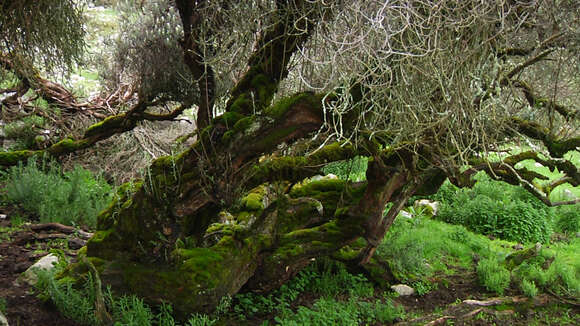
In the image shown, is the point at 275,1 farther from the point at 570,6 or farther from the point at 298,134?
the point at 570,6

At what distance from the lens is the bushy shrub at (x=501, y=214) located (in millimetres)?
9305

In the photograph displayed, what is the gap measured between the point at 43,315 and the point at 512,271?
248 inches

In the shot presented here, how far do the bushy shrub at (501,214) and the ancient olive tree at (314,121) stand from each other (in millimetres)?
4138

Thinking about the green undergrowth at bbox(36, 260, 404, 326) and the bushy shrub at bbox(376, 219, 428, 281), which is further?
the bushy shrub at bbox(376, 219, 428, 281)

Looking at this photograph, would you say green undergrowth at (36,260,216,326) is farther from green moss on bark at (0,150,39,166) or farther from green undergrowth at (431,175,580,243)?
green undergrowth at (431,175,580,243)

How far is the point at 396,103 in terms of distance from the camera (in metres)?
2.87

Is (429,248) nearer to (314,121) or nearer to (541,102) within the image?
(541,102)

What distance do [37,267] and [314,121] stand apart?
A: 310 centimetres

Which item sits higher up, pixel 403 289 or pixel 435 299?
pixel 403 289

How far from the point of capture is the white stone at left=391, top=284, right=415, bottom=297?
6.04 m

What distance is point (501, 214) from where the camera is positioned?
379 inches

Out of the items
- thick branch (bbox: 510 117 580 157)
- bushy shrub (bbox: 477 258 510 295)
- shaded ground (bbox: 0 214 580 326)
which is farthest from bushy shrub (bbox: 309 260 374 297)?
thick branch (bbox: 510 117 580 157)

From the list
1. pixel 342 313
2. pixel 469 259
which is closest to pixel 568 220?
pixel 469 259

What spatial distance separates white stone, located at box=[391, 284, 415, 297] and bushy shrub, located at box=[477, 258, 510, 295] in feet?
4.02
